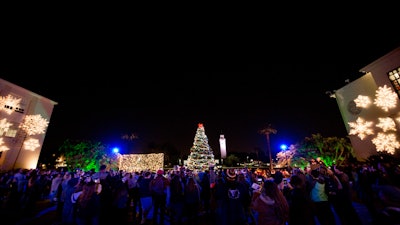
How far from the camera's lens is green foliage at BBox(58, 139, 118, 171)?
92.8ft

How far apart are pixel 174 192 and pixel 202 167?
2274 cm

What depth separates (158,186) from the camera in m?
7.71

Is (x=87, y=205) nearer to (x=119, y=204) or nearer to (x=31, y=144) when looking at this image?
(x=119, y=204)

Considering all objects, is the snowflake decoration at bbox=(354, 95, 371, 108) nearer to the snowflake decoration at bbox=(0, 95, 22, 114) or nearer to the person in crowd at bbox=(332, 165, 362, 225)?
the person in crowd at bbox=(332, 165, 362, 225)

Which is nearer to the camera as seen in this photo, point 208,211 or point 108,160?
point 208,211

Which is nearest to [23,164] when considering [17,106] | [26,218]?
[17,106]

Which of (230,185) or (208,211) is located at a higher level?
(230,185)

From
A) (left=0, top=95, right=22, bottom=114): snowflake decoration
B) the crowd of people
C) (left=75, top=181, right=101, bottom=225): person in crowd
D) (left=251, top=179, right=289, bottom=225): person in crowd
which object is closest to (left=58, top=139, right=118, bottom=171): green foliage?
(left=0, top=95, right=22, bottom=114): snowflake decoration

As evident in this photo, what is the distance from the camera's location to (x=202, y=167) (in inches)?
1161

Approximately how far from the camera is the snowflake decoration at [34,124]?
2512 cm

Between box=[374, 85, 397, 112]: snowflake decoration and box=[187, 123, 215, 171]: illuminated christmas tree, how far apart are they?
22257 mm

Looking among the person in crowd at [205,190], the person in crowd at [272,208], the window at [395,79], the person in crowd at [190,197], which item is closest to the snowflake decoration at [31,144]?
the person in crowd at [205,190]

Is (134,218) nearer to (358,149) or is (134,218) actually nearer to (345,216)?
(345,216)

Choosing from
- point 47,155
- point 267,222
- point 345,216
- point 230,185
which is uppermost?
point 47,155
